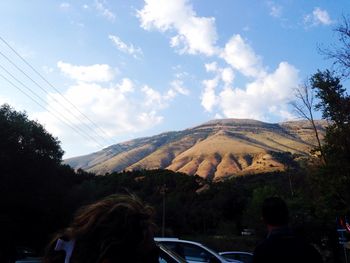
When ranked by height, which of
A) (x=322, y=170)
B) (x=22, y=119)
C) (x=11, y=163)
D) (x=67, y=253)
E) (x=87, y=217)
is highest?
(x=22, y=119)

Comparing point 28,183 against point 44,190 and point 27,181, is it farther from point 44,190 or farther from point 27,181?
point 44,190

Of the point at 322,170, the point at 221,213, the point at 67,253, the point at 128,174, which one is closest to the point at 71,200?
the point at 322,170

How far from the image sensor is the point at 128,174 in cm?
10019

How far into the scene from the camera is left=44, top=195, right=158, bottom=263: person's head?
197 centimetres

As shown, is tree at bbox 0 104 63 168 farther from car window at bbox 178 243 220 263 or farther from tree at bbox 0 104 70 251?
car window at bbox 178 243 220 263

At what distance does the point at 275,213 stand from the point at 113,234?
2.97m

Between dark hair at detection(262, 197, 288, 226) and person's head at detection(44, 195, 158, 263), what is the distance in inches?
109

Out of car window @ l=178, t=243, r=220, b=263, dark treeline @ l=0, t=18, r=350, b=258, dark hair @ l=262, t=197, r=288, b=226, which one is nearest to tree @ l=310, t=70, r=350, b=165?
dark treeline @ l=0, t=18, r=350, b=258

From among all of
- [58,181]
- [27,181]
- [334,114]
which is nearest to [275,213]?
[334,114]

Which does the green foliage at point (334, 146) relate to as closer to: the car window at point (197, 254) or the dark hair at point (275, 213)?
the car window at point (197, 254)

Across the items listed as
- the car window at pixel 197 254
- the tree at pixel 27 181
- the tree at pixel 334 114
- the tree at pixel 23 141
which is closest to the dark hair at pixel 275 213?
the car window at pixel 197 254

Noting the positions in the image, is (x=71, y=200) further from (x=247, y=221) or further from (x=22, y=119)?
(x=247, y=221)

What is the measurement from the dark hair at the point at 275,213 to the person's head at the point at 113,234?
9.07 ft

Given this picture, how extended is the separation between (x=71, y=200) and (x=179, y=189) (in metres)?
49.4
